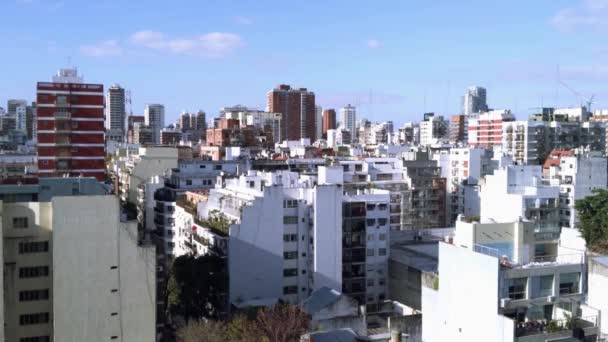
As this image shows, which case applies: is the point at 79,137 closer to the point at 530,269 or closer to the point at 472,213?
the point at 472,213

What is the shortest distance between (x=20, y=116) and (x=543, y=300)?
12297 cm

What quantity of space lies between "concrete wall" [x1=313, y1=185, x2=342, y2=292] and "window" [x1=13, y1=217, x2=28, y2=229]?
12934mm

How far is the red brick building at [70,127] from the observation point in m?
44.7

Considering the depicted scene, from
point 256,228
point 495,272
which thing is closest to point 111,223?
point 256,228

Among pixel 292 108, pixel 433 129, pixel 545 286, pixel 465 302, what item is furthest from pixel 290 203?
pixel 433 129

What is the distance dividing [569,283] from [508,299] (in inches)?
80.8

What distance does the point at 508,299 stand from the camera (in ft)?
50.8

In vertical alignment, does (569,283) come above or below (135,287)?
above

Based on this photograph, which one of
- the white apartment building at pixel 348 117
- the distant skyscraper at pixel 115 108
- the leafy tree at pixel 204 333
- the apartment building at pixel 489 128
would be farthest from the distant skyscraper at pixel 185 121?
the leafy tree at pixel 204 333

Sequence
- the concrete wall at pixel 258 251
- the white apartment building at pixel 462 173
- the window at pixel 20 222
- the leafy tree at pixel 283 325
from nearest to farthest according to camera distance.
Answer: the window at pixel 20 222 < the leafy tree at pixel 283 325 < the concrete wall at pixel 258 251 < the white apartment building at pixel 462 173

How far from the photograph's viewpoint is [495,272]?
15.4 metres

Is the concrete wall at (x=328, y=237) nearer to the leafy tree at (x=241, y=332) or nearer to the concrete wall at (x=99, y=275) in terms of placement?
the leafy tree at (x=241, y=332)

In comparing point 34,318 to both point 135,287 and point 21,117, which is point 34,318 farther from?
point 21,117

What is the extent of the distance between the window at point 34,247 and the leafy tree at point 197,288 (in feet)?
25.6
